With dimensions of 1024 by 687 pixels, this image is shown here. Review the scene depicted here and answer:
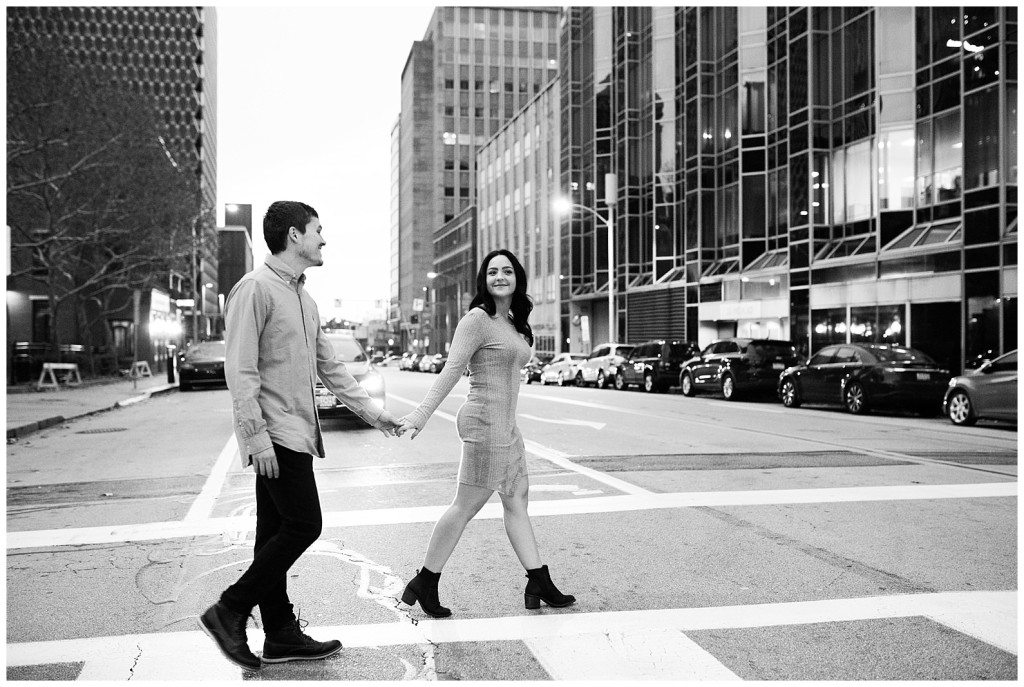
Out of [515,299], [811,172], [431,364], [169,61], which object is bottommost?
[431,364]

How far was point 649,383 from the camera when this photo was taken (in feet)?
100

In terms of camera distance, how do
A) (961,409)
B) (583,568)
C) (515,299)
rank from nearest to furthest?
(515,299) < (583,568) < (961,409)

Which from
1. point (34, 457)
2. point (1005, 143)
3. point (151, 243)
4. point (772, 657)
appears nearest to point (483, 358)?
point (772, 657)

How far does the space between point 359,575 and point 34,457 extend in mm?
9010

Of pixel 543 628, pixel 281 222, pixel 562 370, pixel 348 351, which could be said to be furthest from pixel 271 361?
pixel 562 370

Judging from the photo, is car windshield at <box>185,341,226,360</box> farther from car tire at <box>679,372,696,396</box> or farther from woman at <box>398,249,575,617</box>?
woman at <box>398,249,575,617</box>

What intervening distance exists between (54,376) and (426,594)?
32.2 metres

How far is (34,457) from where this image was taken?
42.3 feet

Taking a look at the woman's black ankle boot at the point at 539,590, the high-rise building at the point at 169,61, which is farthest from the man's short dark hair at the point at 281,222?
the high-rise building at the point at 169,61

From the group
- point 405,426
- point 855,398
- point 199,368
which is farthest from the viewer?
point 199,368

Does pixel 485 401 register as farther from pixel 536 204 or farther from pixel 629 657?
pixel 536 204

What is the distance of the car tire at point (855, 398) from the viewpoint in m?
19.9

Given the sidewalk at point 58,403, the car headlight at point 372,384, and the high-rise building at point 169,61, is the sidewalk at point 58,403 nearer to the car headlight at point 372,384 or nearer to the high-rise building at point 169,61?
the car headlight at point 372,384

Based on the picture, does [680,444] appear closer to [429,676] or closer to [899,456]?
[899,456]
